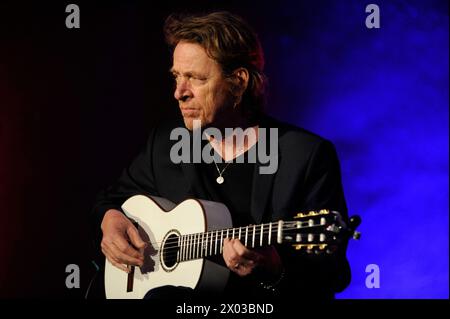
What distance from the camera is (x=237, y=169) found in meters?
3.05

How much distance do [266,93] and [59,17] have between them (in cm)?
126

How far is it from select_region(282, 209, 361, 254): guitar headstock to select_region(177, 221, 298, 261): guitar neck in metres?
0.05

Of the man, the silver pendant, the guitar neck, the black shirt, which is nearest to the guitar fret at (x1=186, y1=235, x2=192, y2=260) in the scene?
the guitar neck

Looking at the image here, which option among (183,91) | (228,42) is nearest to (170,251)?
(183,91)

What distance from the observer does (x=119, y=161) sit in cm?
384

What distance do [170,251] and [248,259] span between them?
44 centimetres

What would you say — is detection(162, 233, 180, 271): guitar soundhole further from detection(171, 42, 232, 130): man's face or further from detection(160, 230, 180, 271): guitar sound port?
detection(171, 42, 232, 130): man's face

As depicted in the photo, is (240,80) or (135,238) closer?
(135,238)

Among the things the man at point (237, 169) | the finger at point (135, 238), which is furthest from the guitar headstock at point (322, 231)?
the finger at point (135, 238)

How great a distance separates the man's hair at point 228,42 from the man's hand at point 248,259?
0.74 meters

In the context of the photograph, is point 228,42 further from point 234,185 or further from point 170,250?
point 170,250

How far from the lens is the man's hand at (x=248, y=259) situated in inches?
101

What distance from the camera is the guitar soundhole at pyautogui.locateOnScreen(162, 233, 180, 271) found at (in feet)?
9.41

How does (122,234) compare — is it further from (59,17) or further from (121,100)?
(59,17)
